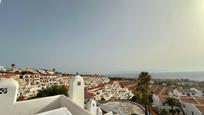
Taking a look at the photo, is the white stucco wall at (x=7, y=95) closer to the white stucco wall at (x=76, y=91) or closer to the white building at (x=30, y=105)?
the white building at (x=30, y=105)

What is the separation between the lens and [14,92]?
5.93 meters

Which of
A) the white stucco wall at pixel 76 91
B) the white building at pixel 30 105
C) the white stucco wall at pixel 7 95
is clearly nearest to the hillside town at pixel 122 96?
the white stucco wall at pixel 76 91

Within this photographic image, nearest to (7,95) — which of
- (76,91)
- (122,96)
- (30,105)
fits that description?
(30,105)

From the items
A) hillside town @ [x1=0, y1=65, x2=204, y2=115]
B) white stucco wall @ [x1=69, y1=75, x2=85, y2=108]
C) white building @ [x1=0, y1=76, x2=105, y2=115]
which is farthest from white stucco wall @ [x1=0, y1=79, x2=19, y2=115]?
hillside town @ [x1=0, y1=65, x2=204, y2=115]

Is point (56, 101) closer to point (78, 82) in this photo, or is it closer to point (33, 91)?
point (78, 82)

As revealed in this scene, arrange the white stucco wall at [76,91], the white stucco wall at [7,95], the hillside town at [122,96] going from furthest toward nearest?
the hillside town at [122,96] → the white stucco wall at [76,91] → the white stucco wall at [7,95]

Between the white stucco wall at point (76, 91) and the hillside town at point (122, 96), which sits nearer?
the white stucco wall at point (76, 91)

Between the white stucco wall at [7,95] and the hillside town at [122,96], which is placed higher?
the white stucco wall at [7,95]

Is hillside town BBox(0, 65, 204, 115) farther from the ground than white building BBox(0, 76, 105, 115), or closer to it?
closer to it

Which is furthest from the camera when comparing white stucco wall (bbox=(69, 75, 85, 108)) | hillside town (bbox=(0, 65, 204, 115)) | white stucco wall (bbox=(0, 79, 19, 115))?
hillside town (bbox=(0, 65, 204, 115))

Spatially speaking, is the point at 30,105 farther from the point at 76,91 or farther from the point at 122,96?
the point at 122,96

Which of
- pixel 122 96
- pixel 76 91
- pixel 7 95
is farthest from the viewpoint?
pixel 122 96

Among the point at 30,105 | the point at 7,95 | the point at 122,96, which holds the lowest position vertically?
the point at 122,96

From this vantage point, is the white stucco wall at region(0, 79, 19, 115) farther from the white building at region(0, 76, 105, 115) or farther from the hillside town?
the hillside town
